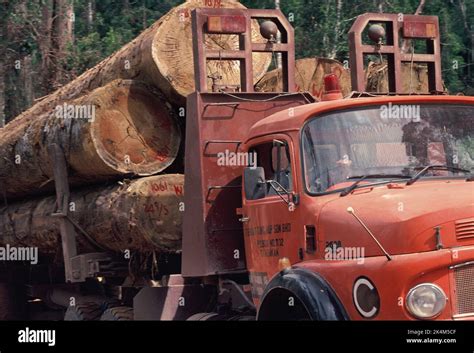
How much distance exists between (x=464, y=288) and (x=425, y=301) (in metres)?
0.26

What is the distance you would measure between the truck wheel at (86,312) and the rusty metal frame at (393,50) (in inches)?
139

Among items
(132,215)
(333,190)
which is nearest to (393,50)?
(333,190)

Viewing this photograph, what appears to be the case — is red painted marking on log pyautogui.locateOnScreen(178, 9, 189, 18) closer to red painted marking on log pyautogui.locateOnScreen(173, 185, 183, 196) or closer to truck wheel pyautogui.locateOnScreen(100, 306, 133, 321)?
red painted marking on log pyautogui.locateOnScreen(173, 185, 183, 196)

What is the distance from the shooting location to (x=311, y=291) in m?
6.54

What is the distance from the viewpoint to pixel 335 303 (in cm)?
643

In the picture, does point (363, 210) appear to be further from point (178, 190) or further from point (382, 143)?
point (178, 190)

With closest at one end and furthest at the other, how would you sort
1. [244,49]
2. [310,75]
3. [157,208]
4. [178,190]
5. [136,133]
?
[244,49] → [157,208] → [178,190] → [136,133] → [310,75]

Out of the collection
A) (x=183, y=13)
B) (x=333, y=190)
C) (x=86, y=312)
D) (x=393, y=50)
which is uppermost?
(x=183, y=13)

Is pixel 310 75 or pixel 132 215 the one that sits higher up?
pixel 310 75

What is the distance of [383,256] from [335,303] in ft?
1.50

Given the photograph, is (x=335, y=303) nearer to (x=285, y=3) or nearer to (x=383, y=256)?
(x=383, y=256)

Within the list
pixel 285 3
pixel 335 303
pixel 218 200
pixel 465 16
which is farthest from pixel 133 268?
pixel 465 16

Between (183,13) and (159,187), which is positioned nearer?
(159,187)

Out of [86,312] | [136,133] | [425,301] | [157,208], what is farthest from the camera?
[86,312]
